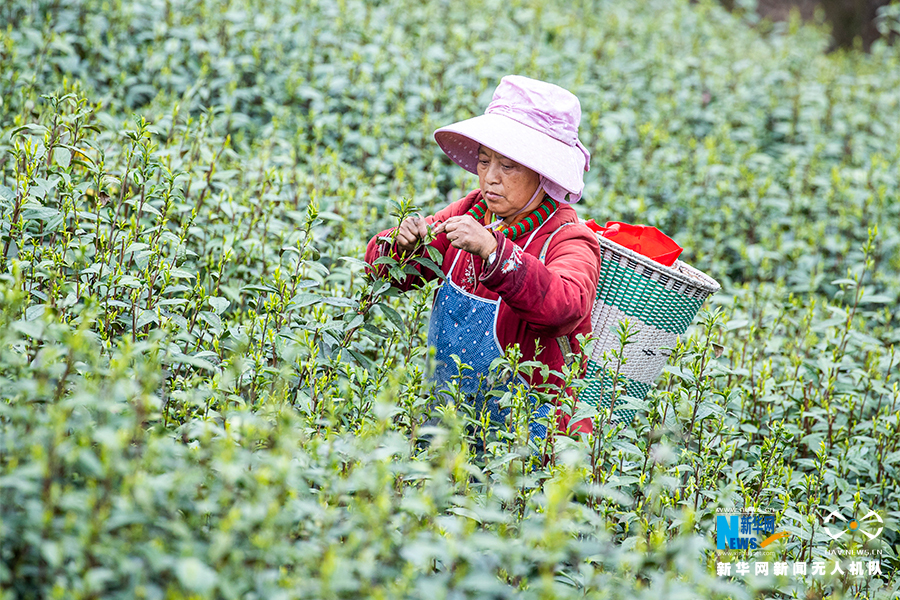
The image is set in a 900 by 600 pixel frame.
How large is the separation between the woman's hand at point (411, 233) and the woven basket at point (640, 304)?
77 centimetres

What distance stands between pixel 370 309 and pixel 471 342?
2.08ft

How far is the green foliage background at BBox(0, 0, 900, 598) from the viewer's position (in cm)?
158

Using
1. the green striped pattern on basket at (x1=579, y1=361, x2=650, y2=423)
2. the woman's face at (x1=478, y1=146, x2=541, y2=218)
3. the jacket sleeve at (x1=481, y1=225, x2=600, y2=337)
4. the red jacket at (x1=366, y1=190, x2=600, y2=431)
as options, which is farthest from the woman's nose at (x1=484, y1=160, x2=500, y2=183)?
the green striped pattern on basket at (x1=579, y1=361, x2=650, y2=423)

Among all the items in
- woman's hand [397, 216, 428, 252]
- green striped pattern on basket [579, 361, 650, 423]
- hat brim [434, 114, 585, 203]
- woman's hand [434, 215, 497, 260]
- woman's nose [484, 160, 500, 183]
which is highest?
hat brim [434, 114, 585, 203]

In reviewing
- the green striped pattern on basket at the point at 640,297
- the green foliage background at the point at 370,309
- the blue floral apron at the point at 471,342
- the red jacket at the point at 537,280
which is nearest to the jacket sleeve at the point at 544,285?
the red jacket at the point at 537,280

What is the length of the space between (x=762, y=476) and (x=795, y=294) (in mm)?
2524

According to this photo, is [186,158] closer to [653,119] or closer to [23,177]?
[23,177]

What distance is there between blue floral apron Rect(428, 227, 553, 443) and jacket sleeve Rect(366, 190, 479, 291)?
0.44 feet

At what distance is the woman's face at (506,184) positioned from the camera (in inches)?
111

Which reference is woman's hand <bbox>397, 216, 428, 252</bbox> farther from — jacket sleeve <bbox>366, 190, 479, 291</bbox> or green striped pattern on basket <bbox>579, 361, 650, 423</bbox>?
green striped pattern on basket <bbox>579, 361, 650, 423</bbox>

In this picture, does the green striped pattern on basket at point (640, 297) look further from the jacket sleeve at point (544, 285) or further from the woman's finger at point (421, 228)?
the woman's finger at point (421, 228)

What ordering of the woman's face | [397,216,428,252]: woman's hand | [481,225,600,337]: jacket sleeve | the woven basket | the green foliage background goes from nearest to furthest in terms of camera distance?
the green foliage background, [481,225,600,337]: jacket sleeve, [397,216,428,252]: woman's hand, the woman's face, the woven basket

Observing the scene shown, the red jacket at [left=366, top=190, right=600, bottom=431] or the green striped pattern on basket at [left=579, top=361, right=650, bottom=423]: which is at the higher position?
the red jacket at [left=366, top=190, right=600, bottom=431]

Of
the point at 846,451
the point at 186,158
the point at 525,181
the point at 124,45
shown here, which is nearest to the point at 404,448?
the point at 525,181
